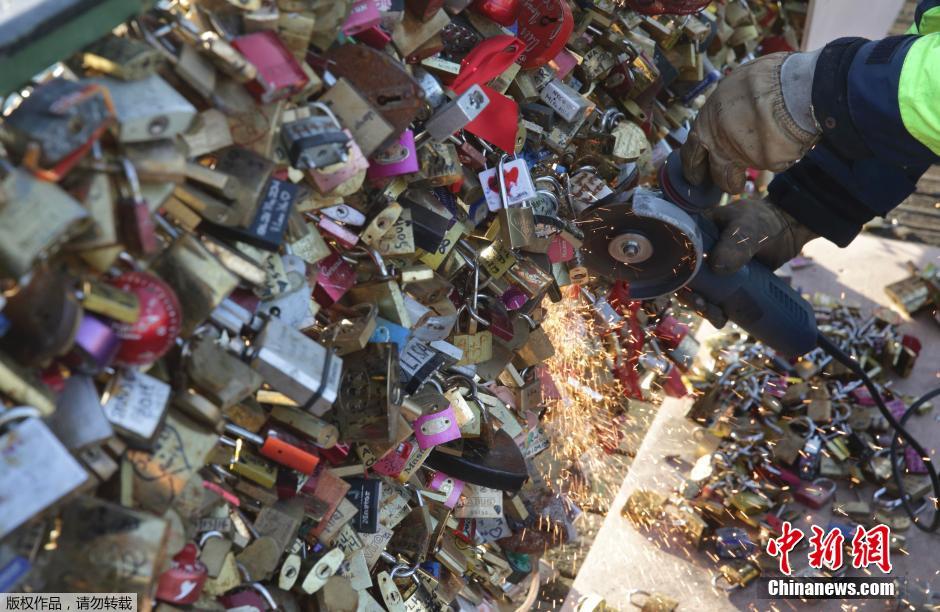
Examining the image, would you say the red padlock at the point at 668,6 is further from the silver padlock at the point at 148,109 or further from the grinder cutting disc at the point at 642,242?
the silver padlock at the point at 148,109

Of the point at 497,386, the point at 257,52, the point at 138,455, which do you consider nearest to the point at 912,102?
the point at 497,386

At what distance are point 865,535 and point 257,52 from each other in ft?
8.43

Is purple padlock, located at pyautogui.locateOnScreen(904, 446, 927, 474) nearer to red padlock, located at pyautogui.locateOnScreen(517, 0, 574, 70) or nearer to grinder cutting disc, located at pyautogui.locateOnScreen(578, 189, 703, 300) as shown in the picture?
grinder cutting disc, located at pyautogui.locateOnScreen(578, 189, 703, 300)

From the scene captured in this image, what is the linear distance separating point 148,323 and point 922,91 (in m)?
1.87

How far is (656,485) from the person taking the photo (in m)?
3.36

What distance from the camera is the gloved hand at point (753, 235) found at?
270cm

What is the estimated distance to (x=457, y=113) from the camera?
220 cm

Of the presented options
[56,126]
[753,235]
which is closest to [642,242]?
[753,235]

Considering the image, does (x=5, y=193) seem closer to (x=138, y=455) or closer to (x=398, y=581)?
(x=138, y=455)

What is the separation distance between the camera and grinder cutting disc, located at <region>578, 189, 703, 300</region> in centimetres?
244

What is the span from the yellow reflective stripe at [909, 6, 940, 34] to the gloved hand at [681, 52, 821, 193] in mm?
636

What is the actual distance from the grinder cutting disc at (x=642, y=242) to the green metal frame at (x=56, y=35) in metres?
1.37

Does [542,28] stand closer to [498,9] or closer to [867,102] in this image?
[498,9]

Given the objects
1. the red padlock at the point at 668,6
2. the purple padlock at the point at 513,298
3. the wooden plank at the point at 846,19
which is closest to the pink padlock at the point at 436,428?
the purple padlock at the point at 513,298
